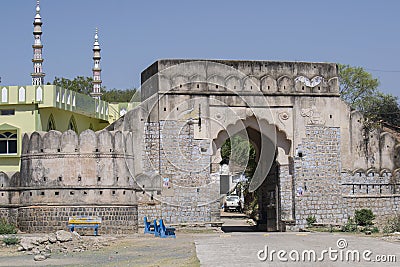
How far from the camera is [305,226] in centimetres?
2538

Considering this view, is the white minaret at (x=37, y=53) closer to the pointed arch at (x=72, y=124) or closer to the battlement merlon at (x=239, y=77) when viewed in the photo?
the pointed arch at (x=72, y=124)

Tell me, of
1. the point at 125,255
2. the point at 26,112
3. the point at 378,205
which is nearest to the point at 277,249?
the point at 125,255

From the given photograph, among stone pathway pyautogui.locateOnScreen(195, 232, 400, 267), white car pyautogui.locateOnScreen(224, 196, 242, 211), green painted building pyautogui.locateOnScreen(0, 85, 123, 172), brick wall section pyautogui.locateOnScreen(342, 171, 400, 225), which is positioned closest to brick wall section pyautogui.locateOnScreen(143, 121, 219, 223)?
brick wall section pyautogui.locateOnScreen(342, 171, 400, 225)

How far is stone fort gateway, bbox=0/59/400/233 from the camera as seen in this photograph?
23.3 meters

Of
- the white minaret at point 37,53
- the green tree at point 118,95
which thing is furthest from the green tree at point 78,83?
the white minaret at point 37,53

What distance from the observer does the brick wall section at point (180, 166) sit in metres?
24.7

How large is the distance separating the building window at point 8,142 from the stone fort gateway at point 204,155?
516cm

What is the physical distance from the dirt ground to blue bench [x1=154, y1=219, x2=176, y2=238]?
118 cm

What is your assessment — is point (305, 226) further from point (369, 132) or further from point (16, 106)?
point (16, 106)

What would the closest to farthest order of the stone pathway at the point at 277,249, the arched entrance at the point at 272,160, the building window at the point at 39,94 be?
the stone pathway at the point at 277,249 < the arched entrance at the point at 272,160 < the building window at the point at 39,94

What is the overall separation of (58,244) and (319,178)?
10298mm

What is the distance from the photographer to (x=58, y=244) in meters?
18.9

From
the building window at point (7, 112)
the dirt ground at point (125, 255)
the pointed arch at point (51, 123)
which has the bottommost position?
the dirt ground at point (125, 255)

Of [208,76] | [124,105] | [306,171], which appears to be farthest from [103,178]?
[124,105]
